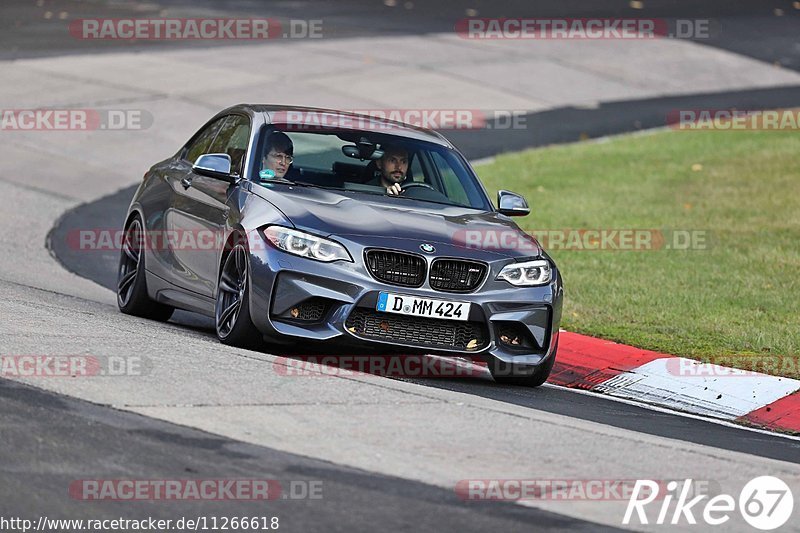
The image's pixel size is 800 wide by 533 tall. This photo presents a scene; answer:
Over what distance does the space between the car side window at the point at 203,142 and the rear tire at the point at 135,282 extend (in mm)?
612

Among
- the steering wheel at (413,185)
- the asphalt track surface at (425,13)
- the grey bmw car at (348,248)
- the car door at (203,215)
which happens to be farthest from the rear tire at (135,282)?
the asphalt track surface at (425,13)

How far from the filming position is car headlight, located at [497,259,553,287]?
9.51 meters

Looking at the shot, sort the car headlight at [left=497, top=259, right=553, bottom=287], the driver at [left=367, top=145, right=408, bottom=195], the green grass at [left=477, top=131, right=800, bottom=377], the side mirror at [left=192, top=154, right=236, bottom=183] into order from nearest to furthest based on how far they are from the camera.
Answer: the car headlight at [left=497, top=259, right=553, bottom=287] → the side mirror at [left=192, top=154, right=236, bottom=183] → the driver at [left=367, top=145, right=408, bottom=195] → the green grass at [left=477, top=131, right=800, bottom=377]

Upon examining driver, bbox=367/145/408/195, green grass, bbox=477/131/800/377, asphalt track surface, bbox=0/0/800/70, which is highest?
driver, bbox=367/145/408/195

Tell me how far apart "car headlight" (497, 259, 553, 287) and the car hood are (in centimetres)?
8

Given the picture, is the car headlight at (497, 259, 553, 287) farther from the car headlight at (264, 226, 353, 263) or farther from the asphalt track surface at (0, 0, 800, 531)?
the car headlight at (264, 226, 353, 263)

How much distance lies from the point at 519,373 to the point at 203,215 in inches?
91.9

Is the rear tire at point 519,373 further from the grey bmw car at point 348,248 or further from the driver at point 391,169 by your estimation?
the driver at point 391,169

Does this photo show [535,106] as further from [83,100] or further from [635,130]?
[83,100]

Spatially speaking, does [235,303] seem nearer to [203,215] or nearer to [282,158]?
[203,215]

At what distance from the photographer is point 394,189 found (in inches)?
412

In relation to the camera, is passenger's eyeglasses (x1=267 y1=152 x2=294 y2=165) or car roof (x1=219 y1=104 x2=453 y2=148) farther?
car roof (x1=219 y1=104 x2=453 y2=148)

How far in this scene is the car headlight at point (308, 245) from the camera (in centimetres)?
916

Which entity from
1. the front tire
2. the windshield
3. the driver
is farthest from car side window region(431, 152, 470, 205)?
the front tire
